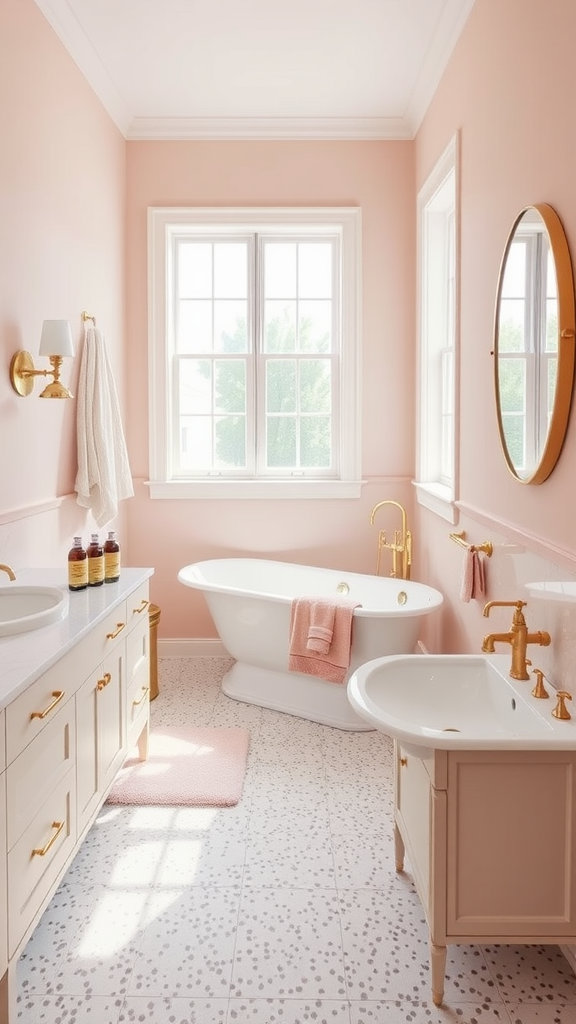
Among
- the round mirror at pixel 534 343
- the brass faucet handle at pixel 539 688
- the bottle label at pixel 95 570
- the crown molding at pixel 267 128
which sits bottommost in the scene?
the brass faucet handle at pixel 539 688

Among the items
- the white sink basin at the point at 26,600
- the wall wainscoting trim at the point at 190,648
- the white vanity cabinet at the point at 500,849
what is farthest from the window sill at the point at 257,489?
the white vanity cabinet at the point at 500,849

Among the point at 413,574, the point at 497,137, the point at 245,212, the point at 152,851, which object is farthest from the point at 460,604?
the point at 245,212

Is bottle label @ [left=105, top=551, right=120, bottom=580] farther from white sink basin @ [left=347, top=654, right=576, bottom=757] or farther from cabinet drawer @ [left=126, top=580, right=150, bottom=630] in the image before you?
white sink basin @ [left=347, top=654, right=576, bottom=757]

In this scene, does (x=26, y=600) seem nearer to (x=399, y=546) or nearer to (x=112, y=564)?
(x=112, y=564)

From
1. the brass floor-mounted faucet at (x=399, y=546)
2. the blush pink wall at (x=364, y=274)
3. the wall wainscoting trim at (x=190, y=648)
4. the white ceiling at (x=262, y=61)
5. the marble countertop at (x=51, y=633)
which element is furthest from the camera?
the wall wainscoting trim at (x=190, y=648)

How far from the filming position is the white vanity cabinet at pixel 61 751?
1.48 metres

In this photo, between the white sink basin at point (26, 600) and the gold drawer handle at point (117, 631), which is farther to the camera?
the gold drawer handle at point (117, 631)

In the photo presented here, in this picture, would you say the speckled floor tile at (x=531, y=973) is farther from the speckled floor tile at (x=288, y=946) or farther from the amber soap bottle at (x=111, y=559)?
the amber soap bottle at (x=111, y=559)

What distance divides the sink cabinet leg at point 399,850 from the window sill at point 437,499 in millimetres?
1379

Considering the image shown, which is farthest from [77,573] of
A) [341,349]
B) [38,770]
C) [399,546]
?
[341,349]

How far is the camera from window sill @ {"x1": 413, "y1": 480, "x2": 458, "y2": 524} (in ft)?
9.99

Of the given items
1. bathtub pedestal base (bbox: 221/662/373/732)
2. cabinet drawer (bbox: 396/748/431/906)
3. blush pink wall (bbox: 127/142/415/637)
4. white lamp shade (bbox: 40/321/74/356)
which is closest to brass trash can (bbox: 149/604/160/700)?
bathtub pedestal base (bbox: 221/662/373/732)

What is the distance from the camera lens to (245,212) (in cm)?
392

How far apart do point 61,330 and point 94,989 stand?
2.06 metres
